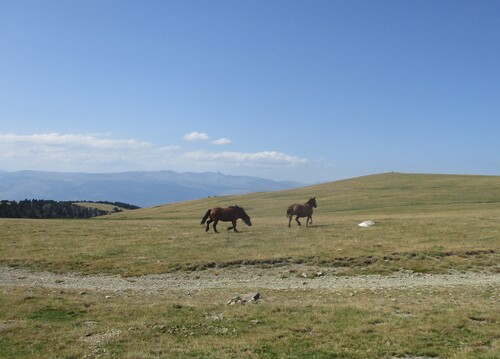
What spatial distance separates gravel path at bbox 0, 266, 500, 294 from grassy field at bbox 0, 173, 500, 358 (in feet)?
3.78

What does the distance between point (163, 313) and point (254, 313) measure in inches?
127

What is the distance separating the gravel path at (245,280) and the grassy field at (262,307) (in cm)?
115

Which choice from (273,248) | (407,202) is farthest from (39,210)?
(273,248)

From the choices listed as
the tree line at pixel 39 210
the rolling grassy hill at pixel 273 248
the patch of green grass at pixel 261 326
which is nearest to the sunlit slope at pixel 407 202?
the rolling grassy hill at pixel 273 248

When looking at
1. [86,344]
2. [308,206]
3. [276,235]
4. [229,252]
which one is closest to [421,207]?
[308,206]

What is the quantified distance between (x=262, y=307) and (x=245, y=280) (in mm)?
7501

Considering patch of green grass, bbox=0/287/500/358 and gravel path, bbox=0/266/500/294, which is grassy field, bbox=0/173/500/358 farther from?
gravel path, bbox=0/266/500/294

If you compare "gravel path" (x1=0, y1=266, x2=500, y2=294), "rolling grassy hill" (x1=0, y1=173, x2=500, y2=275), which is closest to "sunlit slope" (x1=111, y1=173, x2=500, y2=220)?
"rolling grassy hill" (x1=0, y1=173, x2=500, y2=275)

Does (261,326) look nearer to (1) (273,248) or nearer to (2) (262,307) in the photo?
(2) (262,307)

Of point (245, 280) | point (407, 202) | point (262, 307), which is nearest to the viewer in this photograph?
point (262, 307)

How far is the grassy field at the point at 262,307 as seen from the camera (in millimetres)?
11352

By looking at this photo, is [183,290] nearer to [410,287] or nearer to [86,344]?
[86,344]

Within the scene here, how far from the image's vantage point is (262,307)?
52.1ft

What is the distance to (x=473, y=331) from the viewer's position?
40.1 feet
